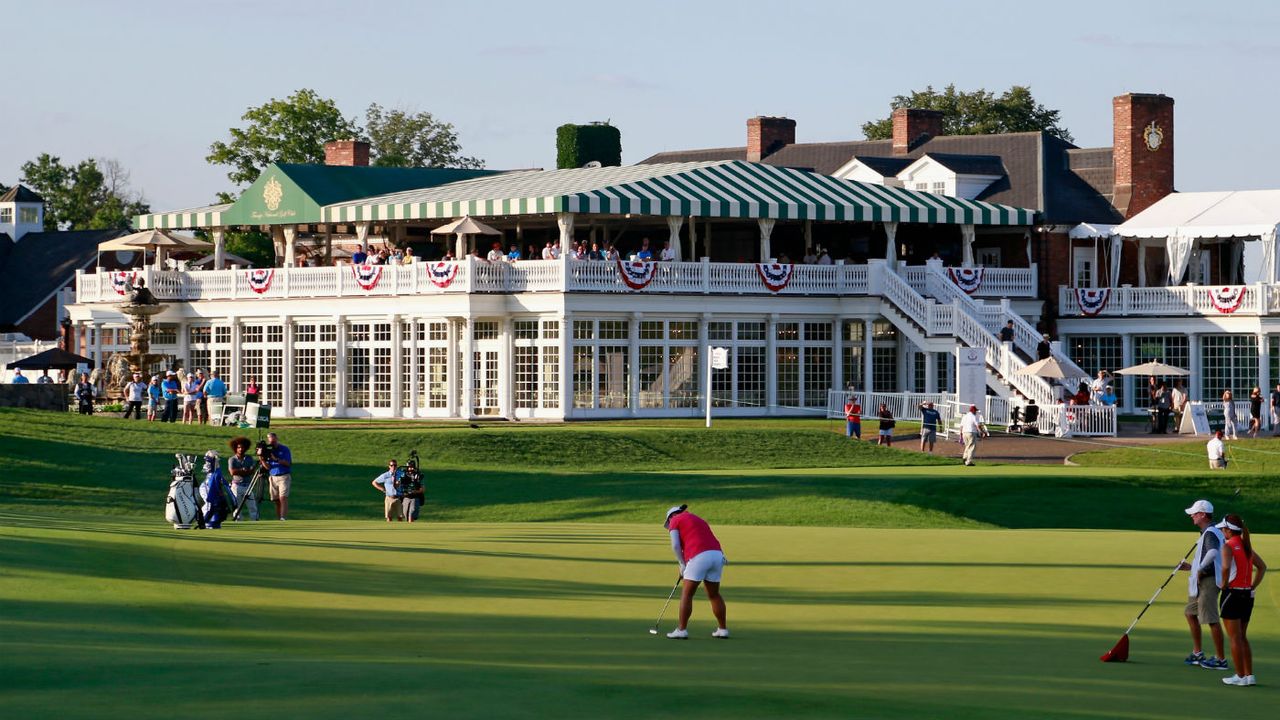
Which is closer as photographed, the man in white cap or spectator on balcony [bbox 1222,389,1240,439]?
the man in white cap

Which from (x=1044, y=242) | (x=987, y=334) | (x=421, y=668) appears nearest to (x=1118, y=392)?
(x=1044, y=242)

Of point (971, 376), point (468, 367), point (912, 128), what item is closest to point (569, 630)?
point (971, 376)

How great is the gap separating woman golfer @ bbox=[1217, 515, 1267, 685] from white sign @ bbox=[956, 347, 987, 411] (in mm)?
30810

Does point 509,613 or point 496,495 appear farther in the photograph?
point 496,495

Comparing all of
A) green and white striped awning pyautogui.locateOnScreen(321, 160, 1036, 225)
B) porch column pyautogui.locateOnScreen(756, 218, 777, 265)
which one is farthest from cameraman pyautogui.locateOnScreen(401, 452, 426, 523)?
porch column pyautogui.locateOnScreen(756, 218, 777, 265)

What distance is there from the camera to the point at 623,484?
119 ft

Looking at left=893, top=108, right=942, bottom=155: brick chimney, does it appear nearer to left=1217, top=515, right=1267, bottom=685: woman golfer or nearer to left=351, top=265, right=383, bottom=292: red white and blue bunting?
left=351, top=265, right=383, bottom=292: red white and blue bunting

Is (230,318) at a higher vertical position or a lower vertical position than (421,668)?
higher

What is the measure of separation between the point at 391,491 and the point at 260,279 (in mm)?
22575

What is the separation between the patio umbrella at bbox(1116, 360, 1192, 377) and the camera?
5153 centimetres

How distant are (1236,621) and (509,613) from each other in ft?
22.4

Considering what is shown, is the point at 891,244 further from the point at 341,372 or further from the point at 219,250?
the point at 219,250

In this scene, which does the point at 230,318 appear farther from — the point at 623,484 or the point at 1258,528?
the point at 1258,528

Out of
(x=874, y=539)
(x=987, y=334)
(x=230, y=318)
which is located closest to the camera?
(x=874, y=539)
